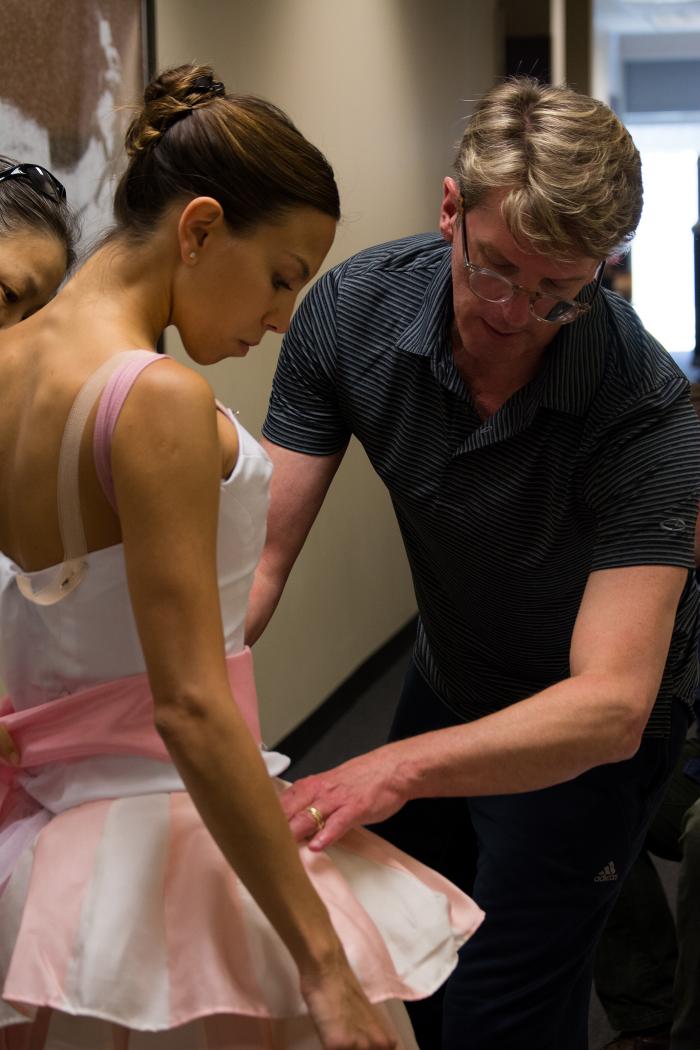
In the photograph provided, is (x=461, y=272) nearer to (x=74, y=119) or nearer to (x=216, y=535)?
(x=216, y=535)

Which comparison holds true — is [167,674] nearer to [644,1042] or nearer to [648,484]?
[648,484]

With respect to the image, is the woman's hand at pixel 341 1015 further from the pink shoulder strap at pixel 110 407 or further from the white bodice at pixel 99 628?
the pink shoulder strap at pixel 110 407

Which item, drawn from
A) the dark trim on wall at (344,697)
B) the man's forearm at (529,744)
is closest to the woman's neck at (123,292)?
the man's forearm at (529,744)

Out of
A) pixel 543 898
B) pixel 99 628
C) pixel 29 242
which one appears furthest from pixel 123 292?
pixel 543 898

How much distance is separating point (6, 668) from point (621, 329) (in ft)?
3.01

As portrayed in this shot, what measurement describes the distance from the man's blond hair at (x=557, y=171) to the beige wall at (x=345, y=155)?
174 cm

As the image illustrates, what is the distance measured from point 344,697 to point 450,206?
3.22 m

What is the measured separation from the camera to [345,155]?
440cm

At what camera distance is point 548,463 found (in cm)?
169

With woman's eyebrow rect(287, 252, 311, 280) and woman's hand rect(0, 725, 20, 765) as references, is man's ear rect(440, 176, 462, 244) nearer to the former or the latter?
woman's eyebrow rect(287, 252, 311, 280)

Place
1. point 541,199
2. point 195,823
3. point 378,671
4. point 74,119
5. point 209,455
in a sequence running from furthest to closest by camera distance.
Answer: point 378,671 → point 74,119 → point 541,199 → point 195,823 → point 209,455

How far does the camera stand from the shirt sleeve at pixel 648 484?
1567mm

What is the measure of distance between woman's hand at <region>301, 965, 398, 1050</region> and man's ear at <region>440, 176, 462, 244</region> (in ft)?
3.20

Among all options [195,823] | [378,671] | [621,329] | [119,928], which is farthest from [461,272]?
[378,671]
